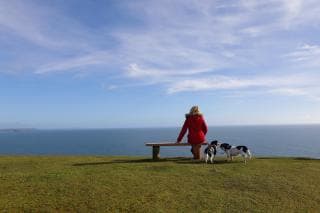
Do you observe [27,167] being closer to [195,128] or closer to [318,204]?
[195,128]

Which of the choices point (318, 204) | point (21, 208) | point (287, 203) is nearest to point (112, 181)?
point (21, 208)

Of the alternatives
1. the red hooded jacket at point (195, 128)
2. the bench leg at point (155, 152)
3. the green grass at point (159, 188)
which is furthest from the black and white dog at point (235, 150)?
the bench leg at point (155, 152)

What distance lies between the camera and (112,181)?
49.8ft

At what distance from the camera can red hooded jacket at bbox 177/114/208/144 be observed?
22297 millimetres

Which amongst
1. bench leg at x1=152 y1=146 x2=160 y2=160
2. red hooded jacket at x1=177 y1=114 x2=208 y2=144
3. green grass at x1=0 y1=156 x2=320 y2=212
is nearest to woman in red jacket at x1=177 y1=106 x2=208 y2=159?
red hooded jacket at x1=177 y1=114 x2=208 y2=144

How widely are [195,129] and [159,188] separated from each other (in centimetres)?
839

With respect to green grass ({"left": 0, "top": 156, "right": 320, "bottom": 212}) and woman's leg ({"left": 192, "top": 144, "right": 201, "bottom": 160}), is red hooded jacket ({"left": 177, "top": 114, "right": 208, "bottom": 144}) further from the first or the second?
green grass ({"left": 0, "top": 156, "right": 320, "bottom": 212})

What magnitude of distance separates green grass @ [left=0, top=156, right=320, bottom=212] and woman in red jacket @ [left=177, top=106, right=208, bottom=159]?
3287 mm

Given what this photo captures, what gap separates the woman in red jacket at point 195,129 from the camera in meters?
22.3

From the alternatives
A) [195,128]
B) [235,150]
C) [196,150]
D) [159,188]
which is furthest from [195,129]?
[159,188]

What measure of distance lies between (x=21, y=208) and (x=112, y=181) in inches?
157

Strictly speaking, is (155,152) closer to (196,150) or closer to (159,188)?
(196,150)

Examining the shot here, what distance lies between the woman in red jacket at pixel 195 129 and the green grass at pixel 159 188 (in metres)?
3.29

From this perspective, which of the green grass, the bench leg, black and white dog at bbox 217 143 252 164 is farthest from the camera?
the bench leg
